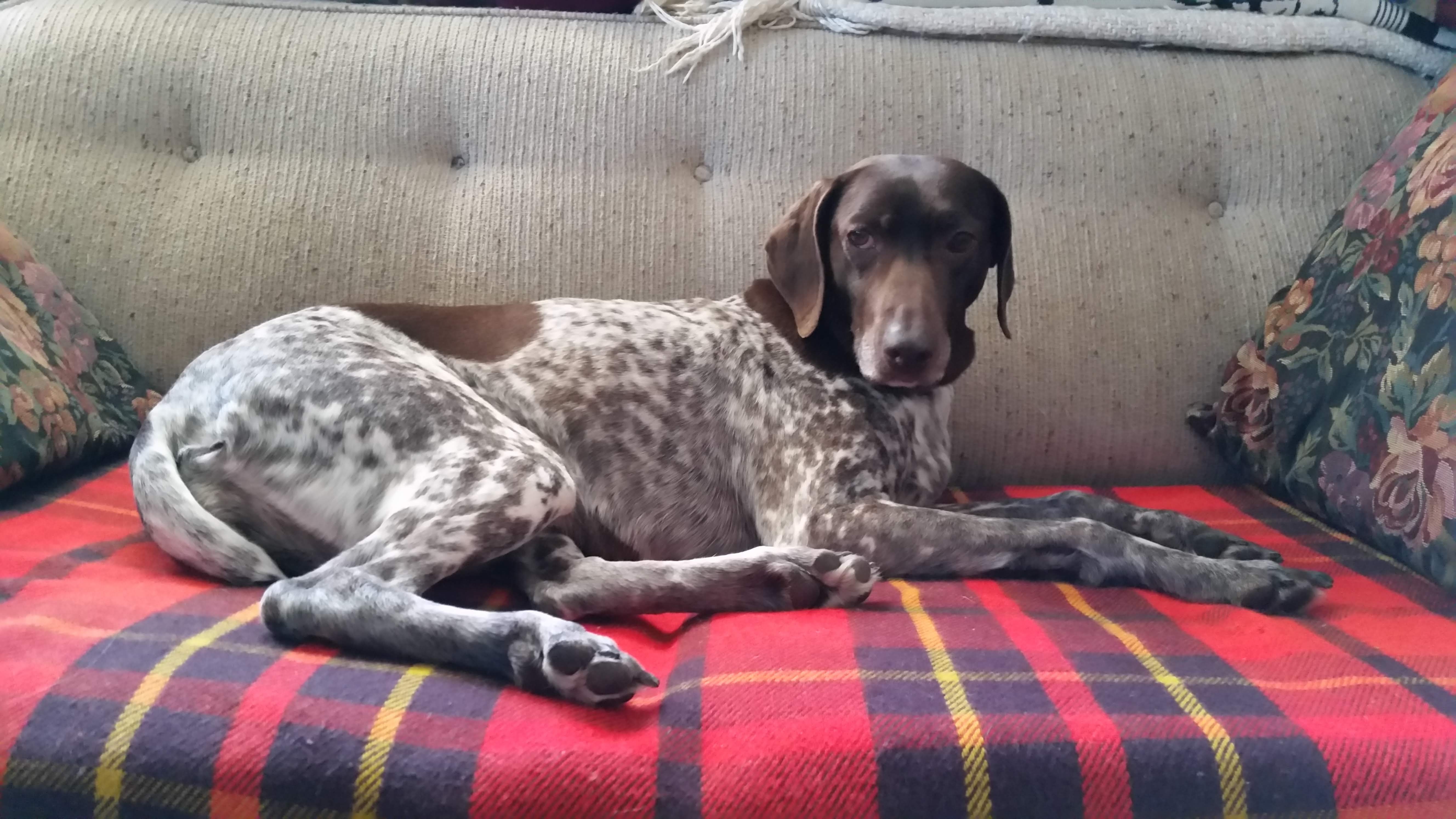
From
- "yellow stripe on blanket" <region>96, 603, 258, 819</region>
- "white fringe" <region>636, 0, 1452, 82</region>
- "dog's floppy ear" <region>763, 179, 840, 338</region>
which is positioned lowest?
"yellow stripe on blanket" <region>96, 603, 258, 819</region>

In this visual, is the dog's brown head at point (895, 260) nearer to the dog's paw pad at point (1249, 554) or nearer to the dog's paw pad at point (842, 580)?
the dog's paw pad at point (842, 580)

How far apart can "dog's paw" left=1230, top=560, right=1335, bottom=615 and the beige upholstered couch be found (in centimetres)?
79

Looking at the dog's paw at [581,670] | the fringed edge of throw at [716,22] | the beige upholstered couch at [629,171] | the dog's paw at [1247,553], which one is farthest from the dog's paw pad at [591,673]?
the fringed edge of throw at [716,22]

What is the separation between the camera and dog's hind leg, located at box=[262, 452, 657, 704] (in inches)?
50.2

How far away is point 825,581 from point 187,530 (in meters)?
1.12

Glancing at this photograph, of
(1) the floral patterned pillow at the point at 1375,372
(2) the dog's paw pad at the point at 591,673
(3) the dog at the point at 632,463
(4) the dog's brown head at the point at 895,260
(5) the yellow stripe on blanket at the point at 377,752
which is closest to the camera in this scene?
(5) the yellow stripe on blanket at the point at 377,752

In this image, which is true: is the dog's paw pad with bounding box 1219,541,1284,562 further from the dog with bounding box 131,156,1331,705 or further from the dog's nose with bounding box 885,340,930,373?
the dog's nose with bounding box 885,340,930,373

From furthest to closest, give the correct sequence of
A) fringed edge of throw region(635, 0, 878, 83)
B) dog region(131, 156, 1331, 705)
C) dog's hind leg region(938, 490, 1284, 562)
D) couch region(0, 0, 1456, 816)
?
fringed edge of throw region(635, 0, 878, 83)
couch region(0, 0, 1456, 816)
dog's hind leg region(938, 490, 1284, 562)
dog region(131, 156, 1331, 705)

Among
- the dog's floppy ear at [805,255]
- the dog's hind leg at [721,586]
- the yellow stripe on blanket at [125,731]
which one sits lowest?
the yellow stripe on blanket at [125,731]

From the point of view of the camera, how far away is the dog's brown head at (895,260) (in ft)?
6.52

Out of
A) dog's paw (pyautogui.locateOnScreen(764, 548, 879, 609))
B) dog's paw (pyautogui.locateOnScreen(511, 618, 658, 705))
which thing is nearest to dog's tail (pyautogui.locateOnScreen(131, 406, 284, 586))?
dog's paw (pyautogui.locateOnScreen(511, 618, 658, 705))

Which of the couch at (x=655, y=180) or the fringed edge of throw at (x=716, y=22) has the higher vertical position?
the fringed edge of throw at (x=716, y=22)

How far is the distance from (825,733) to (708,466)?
104 centimetres

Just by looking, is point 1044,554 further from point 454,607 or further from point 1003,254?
point 454,607
